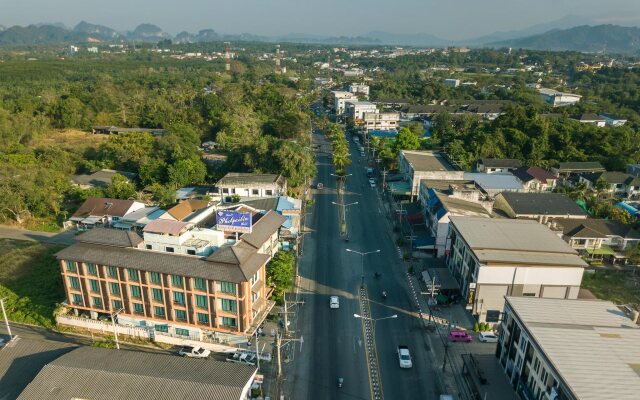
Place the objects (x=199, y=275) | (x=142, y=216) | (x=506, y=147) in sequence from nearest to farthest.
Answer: (x=199, y=275) < (x=142, y=216) < (x=506, y=147)

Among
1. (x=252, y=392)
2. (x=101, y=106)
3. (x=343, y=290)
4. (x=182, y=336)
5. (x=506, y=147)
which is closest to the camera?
(x=252, y=392)

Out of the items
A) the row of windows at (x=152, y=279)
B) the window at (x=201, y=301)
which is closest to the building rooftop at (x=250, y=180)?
the row of windows at (x=152, y=279)

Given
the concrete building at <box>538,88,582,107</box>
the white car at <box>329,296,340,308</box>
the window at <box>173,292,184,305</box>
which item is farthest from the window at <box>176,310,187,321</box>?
the concrete building at <box>538,88,582,107</box>

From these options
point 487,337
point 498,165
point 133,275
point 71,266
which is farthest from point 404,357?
point 498,165

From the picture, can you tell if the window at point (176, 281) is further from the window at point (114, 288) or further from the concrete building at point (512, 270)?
the concrete building at point (512, 270)

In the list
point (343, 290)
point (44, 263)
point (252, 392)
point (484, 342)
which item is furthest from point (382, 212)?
point (44, 263)

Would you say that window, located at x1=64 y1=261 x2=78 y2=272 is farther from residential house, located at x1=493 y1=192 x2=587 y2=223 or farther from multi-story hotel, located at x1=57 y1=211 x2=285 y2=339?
residential house, located at x1=493 y1=192 x2=587 y2=223

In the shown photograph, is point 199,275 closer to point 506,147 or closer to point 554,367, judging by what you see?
point 554,367
